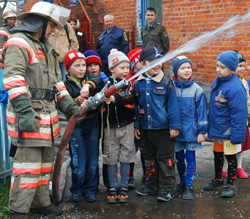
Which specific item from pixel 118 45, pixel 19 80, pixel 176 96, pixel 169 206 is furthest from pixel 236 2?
pixel 19 80

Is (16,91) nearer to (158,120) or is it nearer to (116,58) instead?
(116,58)

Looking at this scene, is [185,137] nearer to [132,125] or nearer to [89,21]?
[132,125]

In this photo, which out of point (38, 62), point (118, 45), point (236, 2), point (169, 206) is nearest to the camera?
point (38, 62)

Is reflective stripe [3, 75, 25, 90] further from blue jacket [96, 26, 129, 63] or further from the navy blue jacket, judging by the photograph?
blue jacket [96, 26, 129, 63]

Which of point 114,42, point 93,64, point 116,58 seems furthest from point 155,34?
point 116,58

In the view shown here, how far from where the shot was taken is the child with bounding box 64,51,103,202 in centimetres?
509

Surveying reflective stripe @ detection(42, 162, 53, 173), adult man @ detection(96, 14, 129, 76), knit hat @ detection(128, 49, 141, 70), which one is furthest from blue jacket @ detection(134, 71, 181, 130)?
adult man @ detection(96, 14, 129, 76)

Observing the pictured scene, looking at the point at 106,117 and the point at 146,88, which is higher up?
the point at 146,88

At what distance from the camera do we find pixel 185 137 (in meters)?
5.13

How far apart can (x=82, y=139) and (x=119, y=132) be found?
425 millimetres

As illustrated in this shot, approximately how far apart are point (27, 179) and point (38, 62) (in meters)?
1.15

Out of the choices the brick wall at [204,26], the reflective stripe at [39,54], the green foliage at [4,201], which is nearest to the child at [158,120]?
the reflective stripe at [39,54]

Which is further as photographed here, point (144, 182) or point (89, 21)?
point (89, 21)

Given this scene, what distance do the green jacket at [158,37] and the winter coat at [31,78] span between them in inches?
201
